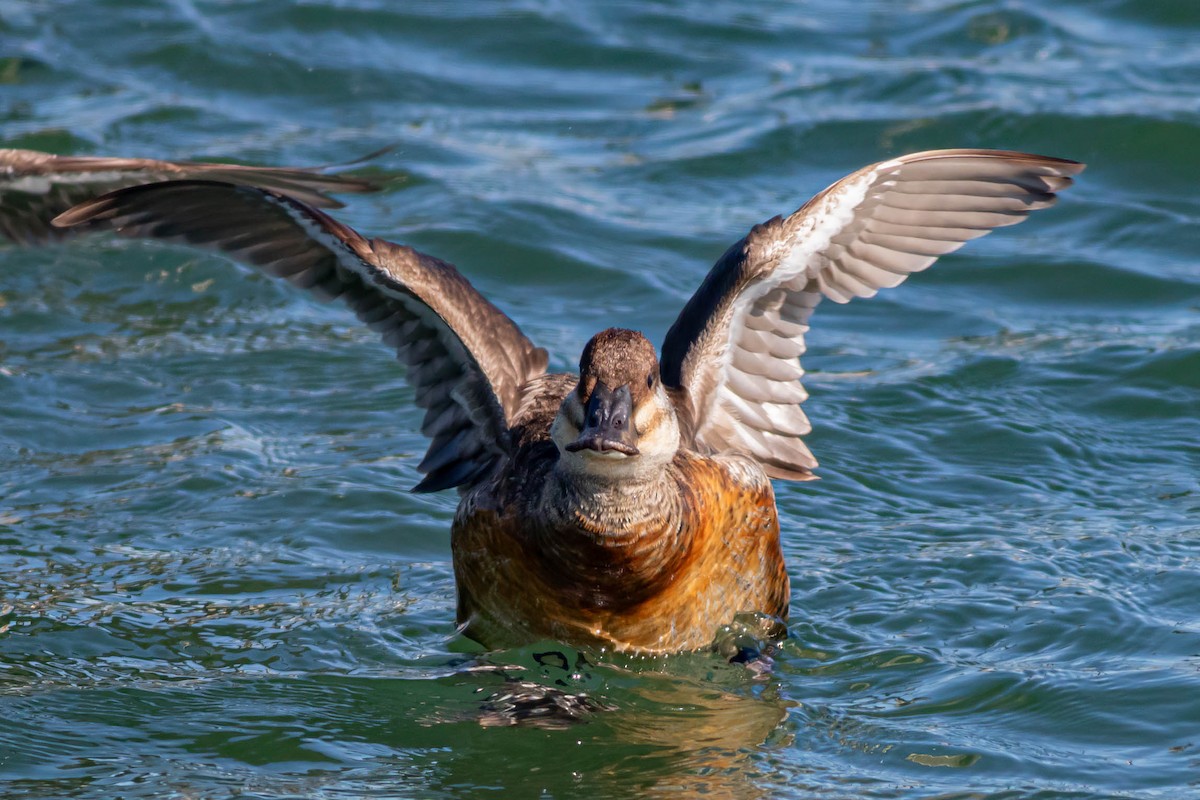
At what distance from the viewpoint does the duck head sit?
6.28m

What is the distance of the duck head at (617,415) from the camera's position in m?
6.28

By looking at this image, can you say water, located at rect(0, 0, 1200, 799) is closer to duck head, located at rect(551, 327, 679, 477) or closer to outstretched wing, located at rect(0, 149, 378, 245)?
duck head, located at rect(551, 327, 679, 477)

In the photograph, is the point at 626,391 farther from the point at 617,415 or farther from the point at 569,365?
the point at 569,365

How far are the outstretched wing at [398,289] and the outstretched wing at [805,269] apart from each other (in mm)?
842

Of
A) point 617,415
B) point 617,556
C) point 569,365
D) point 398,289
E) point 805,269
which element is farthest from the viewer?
point 569,365

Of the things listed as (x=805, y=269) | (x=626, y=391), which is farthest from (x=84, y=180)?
(x=626, y=391)

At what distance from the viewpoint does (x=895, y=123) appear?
1427 centimetres

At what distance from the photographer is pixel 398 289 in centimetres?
755

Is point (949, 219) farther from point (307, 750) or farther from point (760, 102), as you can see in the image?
point (760, 102)

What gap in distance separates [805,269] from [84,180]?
13.3 ft

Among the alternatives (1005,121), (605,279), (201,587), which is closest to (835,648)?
(201,587)

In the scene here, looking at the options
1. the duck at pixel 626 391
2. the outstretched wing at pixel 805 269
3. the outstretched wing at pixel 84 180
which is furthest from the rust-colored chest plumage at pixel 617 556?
the outstretched wing at pixel 84 180

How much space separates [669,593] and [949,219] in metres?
2.35

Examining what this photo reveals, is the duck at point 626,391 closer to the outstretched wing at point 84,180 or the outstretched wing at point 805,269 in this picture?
the outstretched wing at point 805,269
